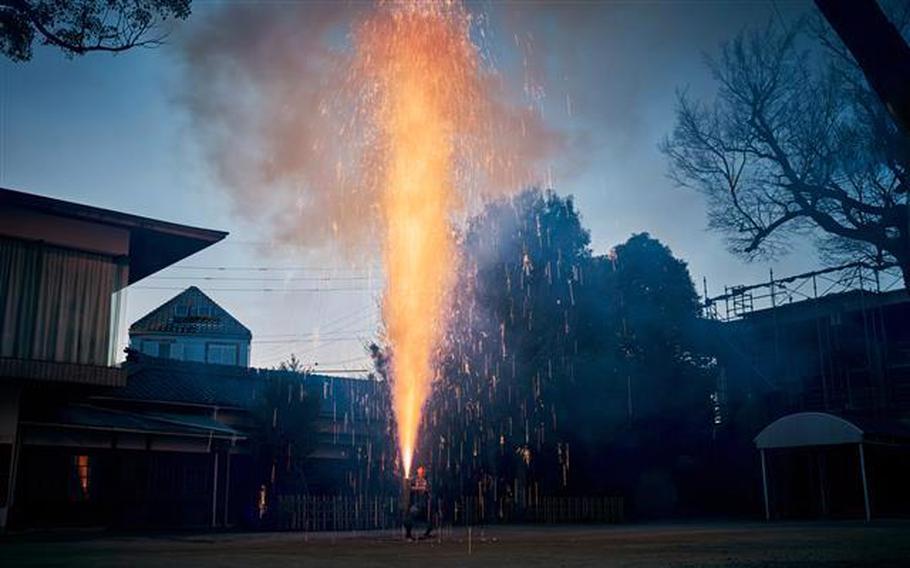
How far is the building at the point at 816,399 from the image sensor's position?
2894cm

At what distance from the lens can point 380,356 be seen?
115 feet

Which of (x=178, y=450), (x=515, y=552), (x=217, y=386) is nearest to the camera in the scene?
(x=515, y=552)

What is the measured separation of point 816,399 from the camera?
1405 inches

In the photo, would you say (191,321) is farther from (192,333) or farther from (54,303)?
(54,303)

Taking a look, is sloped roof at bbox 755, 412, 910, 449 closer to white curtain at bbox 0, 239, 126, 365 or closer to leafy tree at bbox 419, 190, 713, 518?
leafy tree at bbox 419, 190, 713, 518

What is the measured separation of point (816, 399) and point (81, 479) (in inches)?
1144

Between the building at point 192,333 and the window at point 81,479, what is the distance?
124ft

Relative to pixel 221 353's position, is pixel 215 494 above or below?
below

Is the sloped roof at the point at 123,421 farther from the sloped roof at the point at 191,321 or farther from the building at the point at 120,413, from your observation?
the sloped roof at the point at 191,321

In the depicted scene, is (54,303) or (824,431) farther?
(824,431)

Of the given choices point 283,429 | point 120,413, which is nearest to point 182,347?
point 283,429

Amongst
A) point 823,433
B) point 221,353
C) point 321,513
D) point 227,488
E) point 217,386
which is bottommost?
point 321,513

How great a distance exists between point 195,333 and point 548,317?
1562 inches

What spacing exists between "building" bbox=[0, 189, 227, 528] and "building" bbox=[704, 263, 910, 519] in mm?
21552
